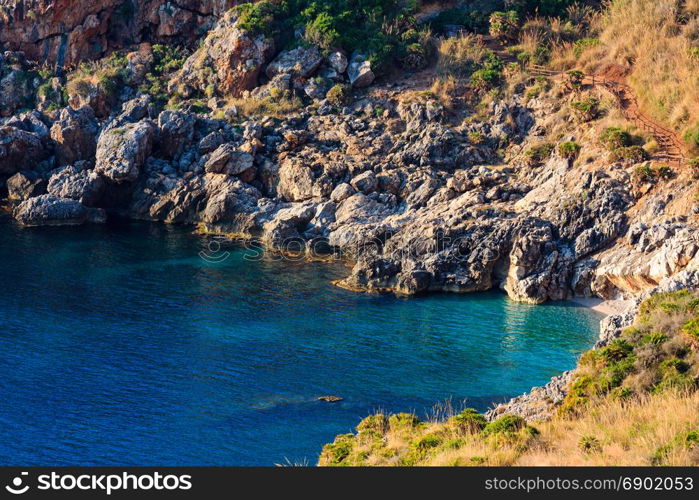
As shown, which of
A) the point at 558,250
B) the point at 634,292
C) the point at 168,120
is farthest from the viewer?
the point at 168,120

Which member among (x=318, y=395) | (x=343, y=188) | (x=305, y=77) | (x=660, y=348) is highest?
(x=305, y=77)

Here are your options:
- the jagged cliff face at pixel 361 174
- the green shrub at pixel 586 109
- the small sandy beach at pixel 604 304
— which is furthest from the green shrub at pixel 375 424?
the green shrub at pixel 586 109

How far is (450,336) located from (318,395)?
11.1 metres

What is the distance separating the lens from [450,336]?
145 feet

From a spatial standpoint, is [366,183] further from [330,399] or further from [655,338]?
[655,338]

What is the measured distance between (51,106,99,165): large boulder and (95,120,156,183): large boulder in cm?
388

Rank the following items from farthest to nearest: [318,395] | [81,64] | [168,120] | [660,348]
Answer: [81,64], [168,120], [318,395], [660,348]

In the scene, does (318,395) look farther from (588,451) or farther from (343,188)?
(343,188)

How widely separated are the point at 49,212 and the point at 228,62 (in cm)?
2387

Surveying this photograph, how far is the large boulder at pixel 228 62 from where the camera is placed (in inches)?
3088

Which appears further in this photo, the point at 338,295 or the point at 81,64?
the point at 81,64

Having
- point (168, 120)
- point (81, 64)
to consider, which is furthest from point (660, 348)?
point (81, 64)

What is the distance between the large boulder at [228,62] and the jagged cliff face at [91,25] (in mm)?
7240

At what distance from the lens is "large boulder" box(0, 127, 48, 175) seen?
242ft
